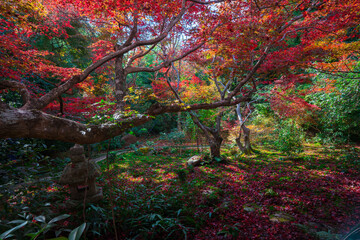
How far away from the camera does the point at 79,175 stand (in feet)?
8.26

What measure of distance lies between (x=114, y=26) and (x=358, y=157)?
7.51m

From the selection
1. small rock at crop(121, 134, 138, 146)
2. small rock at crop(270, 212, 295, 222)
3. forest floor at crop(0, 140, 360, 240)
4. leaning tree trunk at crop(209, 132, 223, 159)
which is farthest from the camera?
small rock at crop(121, 134, 138, 146)

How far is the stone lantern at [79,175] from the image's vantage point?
8.18 ft

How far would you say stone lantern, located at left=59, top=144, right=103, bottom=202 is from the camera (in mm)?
2492

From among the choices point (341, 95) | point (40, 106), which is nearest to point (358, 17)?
point (341, 95)

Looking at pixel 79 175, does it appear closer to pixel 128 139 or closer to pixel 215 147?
pixel 215 147

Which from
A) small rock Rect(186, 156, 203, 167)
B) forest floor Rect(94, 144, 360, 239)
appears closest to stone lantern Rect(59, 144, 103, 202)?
forest floor Rect(94, 144, 360, 239)

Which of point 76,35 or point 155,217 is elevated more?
point 76,35

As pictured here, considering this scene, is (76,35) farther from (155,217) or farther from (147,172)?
(155,217)

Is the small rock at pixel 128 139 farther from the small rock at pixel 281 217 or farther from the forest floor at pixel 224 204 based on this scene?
the small rock at pixel 281 217

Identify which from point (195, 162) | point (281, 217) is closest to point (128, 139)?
point (195, 162)

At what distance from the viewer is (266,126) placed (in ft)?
30.7

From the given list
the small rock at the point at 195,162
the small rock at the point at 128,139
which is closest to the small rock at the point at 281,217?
the small rock at the point at 195,162

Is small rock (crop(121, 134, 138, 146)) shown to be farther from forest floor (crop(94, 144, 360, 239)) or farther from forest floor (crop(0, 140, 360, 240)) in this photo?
forest floor (crop(0, 140, 360, 240))
